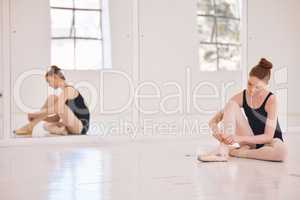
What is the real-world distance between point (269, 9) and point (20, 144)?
3.35 metres

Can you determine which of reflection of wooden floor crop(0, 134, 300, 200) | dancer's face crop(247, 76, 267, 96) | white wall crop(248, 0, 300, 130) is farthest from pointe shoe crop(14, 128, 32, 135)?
white wall crop(248, 0, 300, 130)

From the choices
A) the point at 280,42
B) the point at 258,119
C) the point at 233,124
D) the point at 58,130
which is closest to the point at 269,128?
the point at 258,119

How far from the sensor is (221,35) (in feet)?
18.0

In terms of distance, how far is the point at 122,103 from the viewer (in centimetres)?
496

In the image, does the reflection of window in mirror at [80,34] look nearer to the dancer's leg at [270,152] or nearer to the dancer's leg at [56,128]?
the dancer's leg at [56,128]

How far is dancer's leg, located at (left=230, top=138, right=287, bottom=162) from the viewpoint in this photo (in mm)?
3229

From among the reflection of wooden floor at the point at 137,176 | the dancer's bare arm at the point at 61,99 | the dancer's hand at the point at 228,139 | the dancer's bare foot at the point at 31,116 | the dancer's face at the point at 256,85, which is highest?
the dancer's face at the point at 256,85

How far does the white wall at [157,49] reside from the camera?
14.9 ft

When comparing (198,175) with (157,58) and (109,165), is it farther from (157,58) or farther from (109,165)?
(157,58)

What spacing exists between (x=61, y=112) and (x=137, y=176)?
2.13 metres

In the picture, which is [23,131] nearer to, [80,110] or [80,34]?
[80,110]

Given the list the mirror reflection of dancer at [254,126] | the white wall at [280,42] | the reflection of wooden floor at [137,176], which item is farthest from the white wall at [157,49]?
the mirror reflection of dancer at [254,126]

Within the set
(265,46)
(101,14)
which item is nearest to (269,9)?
(265,46)

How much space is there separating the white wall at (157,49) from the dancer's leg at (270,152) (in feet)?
6.15
